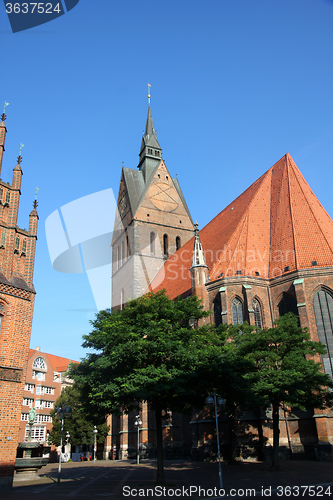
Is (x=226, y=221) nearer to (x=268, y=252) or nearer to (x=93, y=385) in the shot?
(x=268, y=252)

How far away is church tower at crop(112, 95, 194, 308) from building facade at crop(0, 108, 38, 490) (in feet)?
75.1

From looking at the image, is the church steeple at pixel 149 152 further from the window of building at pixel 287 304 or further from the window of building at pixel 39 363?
the window of building at pixel 287 304

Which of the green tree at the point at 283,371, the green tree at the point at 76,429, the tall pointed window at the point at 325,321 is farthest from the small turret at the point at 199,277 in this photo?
the green tree at the point at 76,429

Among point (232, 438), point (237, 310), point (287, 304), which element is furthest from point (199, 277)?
point (232, 438)

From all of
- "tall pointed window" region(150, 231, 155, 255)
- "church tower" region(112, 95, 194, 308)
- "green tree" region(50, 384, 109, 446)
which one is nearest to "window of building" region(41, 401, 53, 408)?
"green tree" region(50, 384, 109, 446)

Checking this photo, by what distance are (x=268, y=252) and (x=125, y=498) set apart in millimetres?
19275

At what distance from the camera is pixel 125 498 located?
468 inches

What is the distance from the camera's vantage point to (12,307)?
16031 mm

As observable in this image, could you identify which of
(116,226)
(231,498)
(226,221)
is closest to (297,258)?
(226,221)

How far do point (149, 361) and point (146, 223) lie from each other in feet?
94.7

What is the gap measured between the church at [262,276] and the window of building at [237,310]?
6 cm

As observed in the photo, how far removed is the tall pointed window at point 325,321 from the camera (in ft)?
72.8

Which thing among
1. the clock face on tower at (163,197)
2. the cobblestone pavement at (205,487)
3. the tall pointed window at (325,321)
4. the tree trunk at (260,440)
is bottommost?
the cobblestone pavement at (205,487)

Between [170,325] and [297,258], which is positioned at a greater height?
[297,258]
